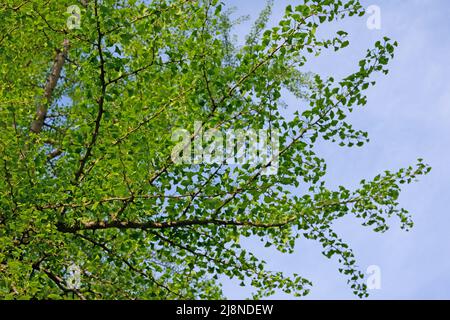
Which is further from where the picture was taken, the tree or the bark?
the bark

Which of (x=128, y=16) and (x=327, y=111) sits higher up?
(x=128, y=16)

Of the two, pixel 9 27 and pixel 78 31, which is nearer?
pixel 78 31

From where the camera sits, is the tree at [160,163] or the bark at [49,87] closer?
the tree at [160,163]

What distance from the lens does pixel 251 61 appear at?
21.6 ft

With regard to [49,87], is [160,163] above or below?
below

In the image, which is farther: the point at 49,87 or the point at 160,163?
the point at 49,87

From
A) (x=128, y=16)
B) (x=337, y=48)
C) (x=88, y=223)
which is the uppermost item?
(x=128, y=16)

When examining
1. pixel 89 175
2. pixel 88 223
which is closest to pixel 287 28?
pixel 89 175

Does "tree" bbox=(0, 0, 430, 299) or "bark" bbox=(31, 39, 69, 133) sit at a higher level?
"bark" bbox=(31, 39, 69, 133)

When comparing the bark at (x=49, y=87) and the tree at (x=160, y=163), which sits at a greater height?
the bark at (x=49, y=87)
